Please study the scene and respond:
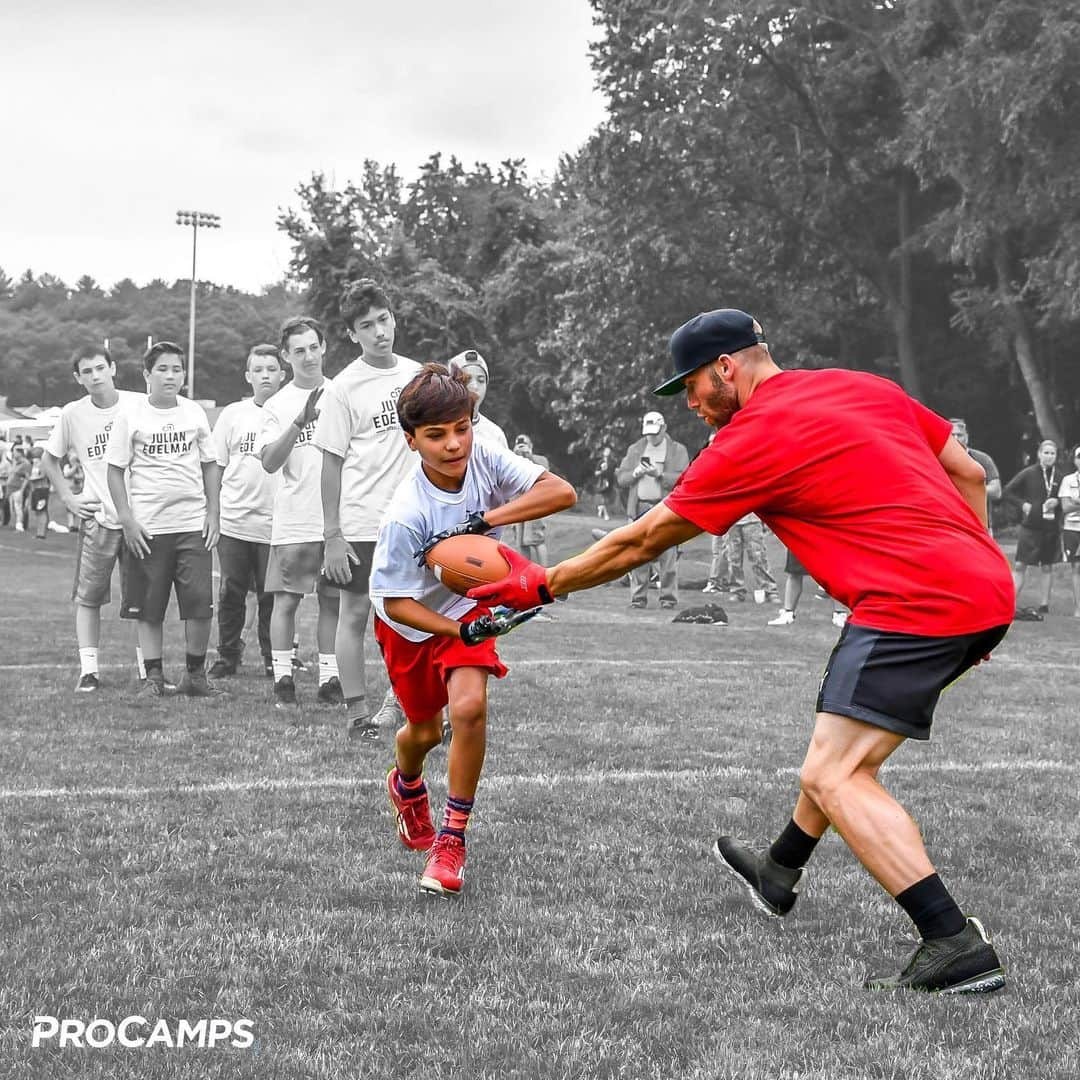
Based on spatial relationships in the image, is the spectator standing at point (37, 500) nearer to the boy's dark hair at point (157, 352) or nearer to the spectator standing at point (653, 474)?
the spectator standing at point (653, 474)

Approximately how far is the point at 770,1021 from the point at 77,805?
11.8 ft

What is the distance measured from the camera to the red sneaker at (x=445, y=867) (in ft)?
15.5

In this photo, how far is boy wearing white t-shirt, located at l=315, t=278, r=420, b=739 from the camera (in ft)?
25.3

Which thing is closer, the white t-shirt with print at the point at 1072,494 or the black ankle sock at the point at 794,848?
the black ankle sock at the point at 794,848

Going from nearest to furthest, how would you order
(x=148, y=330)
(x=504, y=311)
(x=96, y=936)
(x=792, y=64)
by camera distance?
(x=96, y=936) < (x=792, y=64) < (x=504, y=311) < (x=148, y=330)

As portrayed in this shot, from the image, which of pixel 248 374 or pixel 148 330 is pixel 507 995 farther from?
pixel 148 330

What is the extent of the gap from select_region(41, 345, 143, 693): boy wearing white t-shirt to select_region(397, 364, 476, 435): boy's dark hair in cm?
512

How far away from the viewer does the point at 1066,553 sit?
1700 centimetres

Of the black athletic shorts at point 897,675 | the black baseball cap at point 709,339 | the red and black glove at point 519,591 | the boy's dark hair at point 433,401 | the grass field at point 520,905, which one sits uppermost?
the black baseball cap at point 709,339

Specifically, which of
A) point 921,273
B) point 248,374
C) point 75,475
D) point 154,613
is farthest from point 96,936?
point 921,273

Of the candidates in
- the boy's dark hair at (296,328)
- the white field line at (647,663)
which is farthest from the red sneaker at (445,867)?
the white field line at (647,663)

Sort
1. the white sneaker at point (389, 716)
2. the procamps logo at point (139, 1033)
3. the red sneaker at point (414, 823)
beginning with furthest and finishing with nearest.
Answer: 1. the white sneaker at point (389, 716)
2. the red sneaker at point (414, 823)
3. the procamps logo at point (139, 1033)

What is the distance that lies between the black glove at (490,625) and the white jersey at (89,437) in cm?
594

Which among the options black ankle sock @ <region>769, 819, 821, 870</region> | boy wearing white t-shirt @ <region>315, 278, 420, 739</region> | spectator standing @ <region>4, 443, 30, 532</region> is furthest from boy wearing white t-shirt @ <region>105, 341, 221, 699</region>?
spectator standing @ <region>4, 443, 30, 532</region>
